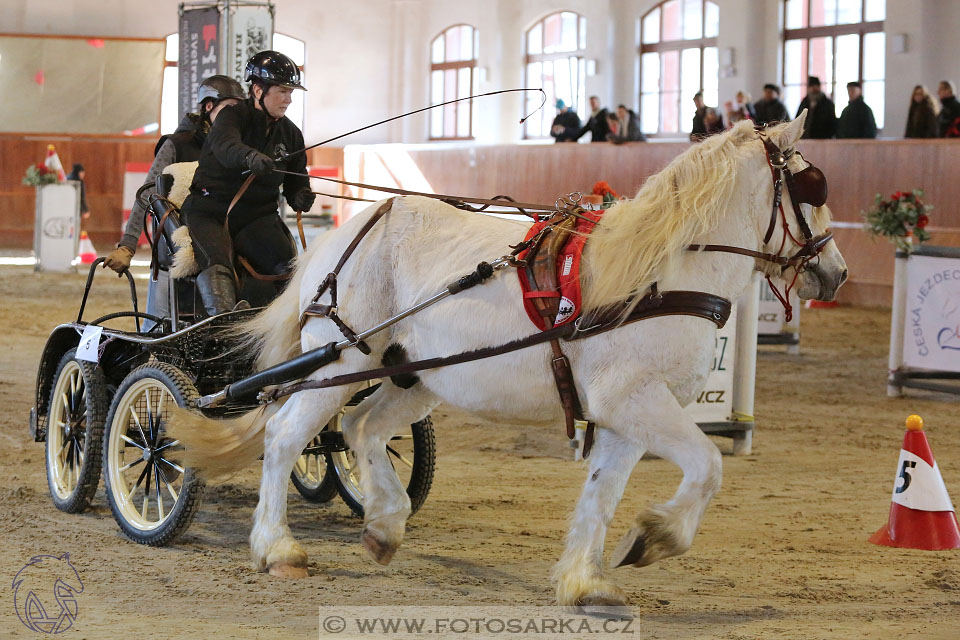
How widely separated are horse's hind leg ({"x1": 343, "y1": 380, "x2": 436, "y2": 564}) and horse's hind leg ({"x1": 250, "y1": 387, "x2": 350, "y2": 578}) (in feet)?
0.78

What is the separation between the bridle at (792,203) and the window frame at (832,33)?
14696mm

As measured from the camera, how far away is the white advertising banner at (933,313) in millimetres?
8469

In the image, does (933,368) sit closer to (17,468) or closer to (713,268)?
(713,268)

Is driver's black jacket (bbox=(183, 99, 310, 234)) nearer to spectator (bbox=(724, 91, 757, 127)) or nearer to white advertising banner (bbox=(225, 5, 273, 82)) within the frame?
white advertising banner (bbox=(225, 5, 273, 82))

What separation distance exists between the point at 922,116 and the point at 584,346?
13.3 metres

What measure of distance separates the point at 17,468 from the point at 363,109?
851 inches

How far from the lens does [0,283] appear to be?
15.7 meters

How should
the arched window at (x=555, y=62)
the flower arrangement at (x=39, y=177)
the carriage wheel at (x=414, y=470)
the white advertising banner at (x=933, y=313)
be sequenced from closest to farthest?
1. the carriage wheel at (x=414, y=470)
2. the white advertising banner at (x=933, y=313)
3. the flower arrangement at (x=39, y=177)
4. the arched window at (x=555, y=62)

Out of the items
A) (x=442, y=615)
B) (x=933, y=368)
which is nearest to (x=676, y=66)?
(x=933, y=368)

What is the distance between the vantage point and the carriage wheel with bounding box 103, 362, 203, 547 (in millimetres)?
4453

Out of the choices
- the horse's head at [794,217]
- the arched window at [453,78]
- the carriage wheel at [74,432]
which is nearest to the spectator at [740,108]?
the arched window at [453,78]

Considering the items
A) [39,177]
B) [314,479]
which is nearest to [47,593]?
[314,479]

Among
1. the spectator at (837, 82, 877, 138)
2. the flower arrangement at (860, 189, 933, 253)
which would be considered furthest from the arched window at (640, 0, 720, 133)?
the flower arrangement at (860, 189, 933, 253)

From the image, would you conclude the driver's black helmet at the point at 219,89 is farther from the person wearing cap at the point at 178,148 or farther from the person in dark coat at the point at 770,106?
the person in dark coat at the point at 770,106
